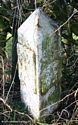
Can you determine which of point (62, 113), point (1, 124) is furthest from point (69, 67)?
point (1, 124)

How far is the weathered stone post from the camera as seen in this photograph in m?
2.35

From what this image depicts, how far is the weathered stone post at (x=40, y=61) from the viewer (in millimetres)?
2352

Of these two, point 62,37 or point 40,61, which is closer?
point 40,61

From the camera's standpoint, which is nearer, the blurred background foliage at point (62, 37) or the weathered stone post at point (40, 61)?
the weathered stone post at point (40, 61)

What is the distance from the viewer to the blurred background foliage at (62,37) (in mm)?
2566

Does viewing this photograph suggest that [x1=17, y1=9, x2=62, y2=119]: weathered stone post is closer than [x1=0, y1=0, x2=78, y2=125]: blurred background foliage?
Yes

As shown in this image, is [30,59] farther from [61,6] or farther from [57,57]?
[61,6]

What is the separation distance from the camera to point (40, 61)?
2371 mm

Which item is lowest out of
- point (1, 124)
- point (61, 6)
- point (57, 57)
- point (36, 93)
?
point (1, 124)

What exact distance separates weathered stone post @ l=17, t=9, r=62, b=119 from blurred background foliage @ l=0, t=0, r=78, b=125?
0.32 feet

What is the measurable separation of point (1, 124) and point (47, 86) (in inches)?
14.7

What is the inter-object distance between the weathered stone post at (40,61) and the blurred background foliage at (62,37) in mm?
99

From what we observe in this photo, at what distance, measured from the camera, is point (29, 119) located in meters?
2.53

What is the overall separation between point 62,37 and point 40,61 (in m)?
0.47
